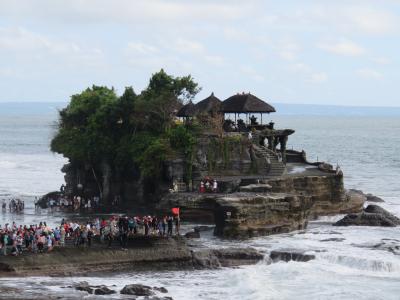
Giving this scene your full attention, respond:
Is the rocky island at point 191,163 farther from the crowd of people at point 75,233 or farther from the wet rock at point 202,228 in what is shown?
the crowd of people at point 75,233

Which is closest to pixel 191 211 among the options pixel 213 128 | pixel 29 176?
pixel 213 128

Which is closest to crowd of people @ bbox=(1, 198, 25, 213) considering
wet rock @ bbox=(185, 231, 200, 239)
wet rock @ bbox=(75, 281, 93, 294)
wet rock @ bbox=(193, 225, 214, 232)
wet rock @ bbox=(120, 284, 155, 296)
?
wet rock @ bbox=(193, 225, 214, 232)

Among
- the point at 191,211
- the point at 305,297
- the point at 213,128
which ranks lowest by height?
the point at 305,297

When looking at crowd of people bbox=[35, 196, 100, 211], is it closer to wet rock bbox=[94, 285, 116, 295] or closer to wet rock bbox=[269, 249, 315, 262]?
wet rock bbox=[269, 249, 315, 262]

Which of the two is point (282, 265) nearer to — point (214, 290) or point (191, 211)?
point (214, 290)

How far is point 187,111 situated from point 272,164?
8.28 meters

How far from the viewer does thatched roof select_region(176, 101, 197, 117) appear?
6194 cm

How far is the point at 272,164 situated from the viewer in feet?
189

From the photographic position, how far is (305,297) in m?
37.8

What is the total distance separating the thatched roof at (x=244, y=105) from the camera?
61753 mm

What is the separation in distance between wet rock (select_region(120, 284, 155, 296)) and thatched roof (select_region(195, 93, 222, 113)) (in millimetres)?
26017

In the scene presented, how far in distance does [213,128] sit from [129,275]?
65.5 ft

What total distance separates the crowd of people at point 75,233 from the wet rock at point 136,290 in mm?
6002

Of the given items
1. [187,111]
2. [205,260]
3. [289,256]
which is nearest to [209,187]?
[187,111]
